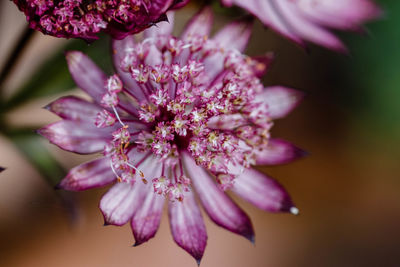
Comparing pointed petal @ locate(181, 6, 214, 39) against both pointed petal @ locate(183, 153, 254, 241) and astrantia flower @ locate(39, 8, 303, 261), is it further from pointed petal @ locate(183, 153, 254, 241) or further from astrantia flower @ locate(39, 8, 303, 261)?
pointed petal @ locate(183, 153, 254, 241)

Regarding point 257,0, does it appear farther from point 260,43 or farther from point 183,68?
point 260,43

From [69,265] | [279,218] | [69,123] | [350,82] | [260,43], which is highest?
[69,123]

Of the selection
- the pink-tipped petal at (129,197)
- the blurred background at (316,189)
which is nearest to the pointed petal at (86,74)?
the pink-tipped petal at (129,197)

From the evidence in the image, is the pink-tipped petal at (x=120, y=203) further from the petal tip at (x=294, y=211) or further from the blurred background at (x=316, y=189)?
the blurred background at (x=316, y=189)

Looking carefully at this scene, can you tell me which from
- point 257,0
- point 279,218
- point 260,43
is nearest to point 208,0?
point 257,0

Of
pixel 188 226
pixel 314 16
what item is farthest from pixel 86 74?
pixel 314 16

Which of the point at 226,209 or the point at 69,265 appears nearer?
the point at 226,209

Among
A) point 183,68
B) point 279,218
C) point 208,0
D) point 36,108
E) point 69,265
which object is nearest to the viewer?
→ point 183,68

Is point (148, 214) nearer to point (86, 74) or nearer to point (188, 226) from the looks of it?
point (188, 226)
